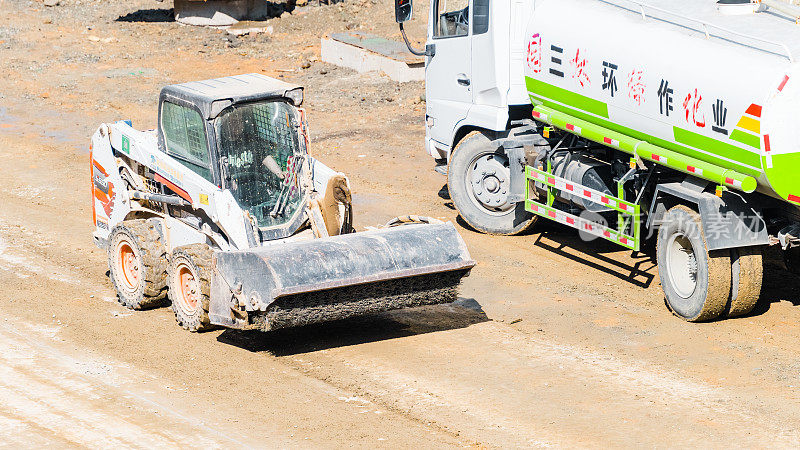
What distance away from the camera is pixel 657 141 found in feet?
35.1

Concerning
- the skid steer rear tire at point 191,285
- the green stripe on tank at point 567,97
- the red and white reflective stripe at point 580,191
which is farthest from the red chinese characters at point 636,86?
the skid steer rear tire at point 191,285

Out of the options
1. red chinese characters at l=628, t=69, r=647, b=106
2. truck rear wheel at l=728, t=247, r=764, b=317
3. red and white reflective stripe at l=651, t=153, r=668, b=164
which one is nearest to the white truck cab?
red chinese characters at l=628, t=69, r=647, b=106

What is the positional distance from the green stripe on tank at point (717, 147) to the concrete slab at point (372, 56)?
1158 centimetres

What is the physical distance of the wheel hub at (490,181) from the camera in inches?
526

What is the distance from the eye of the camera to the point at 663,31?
34.5ft

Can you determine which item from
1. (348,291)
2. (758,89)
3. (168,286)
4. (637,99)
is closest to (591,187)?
(637,99)

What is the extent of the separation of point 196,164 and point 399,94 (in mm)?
10889

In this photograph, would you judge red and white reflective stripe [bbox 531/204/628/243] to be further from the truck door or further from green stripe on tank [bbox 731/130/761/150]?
green stripe on tank [bbox 731/130/761/150]

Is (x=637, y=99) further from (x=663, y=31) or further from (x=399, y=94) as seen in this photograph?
(x=399, y=94)

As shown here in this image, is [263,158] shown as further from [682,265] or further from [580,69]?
[682,265]

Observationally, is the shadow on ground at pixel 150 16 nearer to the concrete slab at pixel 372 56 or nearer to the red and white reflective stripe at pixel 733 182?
the concrete slab at pixel 372 56

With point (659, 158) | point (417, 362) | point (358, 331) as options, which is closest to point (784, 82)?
point (659, 158)

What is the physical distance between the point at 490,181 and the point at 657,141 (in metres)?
3.13

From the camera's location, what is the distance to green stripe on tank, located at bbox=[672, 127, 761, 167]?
9438mm
